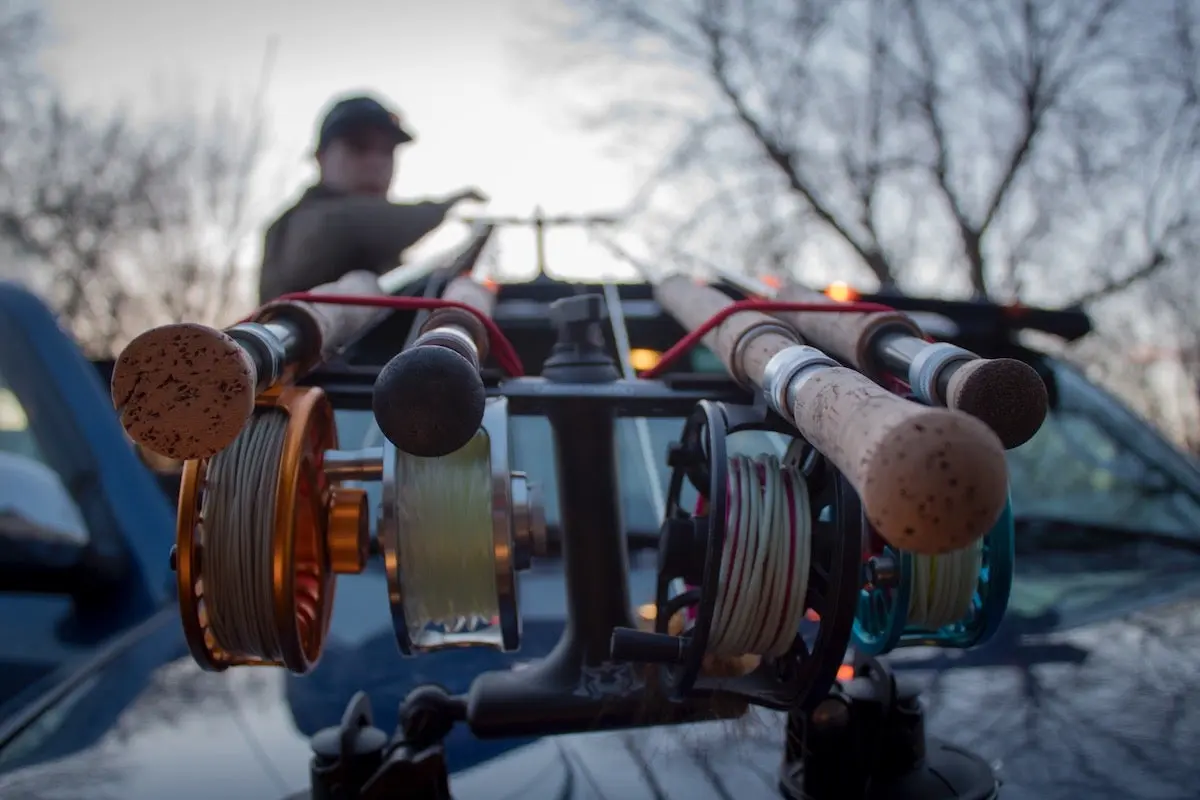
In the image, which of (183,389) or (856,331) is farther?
(856,331)

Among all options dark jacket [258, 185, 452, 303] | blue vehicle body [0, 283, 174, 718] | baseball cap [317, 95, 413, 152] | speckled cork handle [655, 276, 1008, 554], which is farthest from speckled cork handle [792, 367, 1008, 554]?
baseball cap [317, 95, 413, 152]

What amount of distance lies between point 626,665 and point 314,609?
0.48m

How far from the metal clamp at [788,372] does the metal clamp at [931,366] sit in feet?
0.35

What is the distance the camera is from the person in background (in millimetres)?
2936

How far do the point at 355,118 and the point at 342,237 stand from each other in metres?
0.76

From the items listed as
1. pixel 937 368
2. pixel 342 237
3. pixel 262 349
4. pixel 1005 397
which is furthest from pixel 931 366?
pixel 342 237

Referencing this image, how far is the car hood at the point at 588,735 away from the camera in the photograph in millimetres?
1412

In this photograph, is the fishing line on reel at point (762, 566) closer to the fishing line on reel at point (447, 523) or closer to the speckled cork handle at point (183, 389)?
the fishing line on reel at point (447, 523)

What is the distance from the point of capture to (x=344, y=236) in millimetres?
2943

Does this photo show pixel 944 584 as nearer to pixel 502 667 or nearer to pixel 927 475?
pixel 927 475

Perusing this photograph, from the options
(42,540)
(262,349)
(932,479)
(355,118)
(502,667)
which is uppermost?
(355,118)

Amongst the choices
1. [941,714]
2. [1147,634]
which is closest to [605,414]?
[941,714]

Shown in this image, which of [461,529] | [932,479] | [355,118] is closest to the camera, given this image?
[932,479]

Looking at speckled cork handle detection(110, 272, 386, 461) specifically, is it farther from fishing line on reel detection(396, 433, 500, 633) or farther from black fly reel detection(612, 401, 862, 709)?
black fly reel detection(612, 401, 862, 709)
